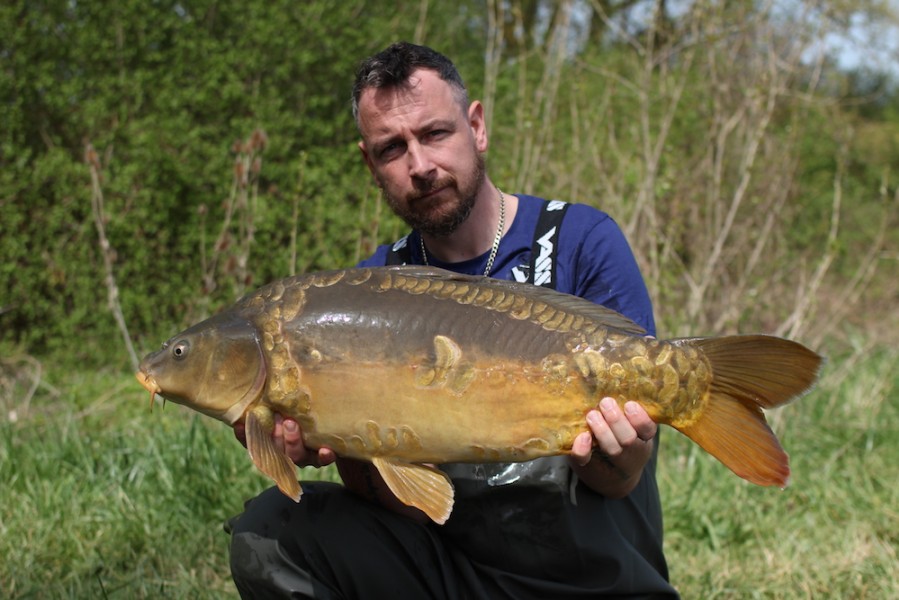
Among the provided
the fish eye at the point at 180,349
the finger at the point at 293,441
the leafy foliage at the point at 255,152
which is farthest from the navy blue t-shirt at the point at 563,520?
the leafy foliage at the point at 255,152

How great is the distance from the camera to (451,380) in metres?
1.74

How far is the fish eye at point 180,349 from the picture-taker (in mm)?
1805

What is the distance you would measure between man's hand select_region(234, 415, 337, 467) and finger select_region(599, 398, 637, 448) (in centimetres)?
52

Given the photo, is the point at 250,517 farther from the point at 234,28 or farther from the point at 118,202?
the point at 234,28

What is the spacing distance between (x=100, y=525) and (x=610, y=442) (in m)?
1.91

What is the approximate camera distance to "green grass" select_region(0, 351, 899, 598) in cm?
276

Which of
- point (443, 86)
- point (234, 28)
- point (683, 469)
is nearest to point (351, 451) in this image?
point (443, 86)

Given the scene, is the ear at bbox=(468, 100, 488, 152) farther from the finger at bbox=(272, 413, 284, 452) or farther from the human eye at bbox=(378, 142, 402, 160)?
the finger at bbox=(272, 413, 284, 452)

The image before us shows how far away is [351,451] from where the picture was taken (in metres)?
1.78

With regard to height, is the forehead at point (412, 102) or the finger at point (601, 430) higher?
the forehead at point (412, 102)

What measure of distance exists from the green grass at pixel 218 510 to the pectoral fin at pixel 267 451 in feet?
3.26

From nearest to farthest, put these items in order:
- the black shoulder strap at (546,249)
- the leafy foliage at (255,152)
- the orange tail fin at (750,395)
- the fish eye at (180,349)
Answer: the orange tail fin at (750,395) → the fish eye at (180,349) → the black shoulder strap at (546,249) → the leafy foliage at (255,152)

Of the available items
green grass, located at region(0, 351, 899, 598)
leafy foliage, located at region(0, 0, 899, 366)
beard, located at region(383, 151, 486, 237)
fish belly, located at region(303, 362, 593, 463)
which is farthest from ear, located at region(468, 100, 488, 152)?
leafy foliage, located at region(0, 0, 899, 366)

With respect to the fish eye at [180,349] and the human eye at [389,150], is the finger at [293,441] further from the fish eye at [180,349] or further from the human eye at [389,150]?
the human eye at [389,150]
